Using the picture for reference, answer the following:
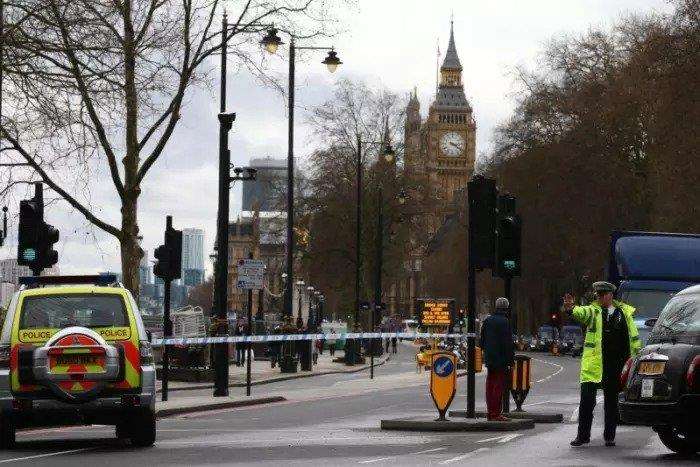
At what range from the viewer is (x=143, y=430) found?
19578 mm

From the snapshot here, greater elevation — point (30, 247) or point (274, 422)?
point (30, 247)

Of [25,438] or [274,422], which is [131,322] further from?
[274,422]

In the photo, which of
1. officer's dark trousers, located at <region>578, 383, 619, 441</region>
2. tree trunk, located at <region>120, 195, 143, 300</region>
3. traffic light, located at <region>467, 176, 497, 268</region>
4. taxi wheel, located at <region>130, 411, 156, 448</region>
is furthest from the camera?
tree trunk, located at <region>120, 195, 143, 300</region>

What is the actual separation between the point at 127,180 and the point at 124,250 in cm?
150

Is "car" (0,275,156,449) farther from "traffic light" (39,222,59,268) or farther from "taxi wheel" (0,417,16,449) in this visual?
"traffic light" (39,222,59,268)

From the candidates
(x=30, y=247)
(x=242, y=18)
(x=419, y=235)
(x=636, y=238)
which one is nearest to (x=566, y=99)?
(x=419, y=235)

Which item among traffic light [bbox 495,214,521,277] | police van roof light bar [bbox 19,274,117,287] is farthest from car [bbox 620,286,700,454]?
traffic light [bbox 495,214,521,277]

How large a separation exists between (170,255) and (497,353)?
966 cm

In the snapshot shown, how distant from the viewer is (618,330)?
1905 centimetres

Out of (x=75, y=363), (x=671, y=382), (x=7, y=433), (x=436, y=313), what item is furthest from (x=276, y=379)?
(x=671, y=382)

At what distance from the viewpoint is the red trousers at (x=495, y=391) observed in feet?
74.1

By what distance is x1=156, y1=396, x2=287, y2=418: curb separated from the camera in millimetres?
27688

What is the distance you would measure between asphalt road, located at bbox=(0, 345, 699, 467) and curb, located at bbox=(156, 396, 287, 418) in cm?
33

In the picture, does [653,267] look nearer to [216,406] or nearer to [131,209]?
[216,406]
